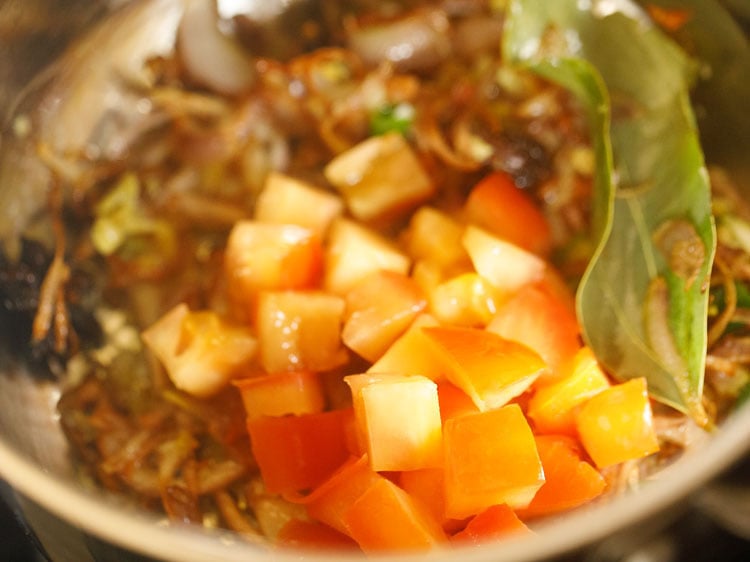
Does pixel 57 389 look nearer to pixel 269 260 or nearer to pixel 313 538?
pixel 269 260

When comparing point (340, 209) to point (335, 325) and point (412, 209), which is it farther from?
point (335, 325)

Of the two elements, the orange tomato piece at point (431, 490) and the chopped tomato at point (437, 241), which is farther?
the chopped tomato at point (437, 241)

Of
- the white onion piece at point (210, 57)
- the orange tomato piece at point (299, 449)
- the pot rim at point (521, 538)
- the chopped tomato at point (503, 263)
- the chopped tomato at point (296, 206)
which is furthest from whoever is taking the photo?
the white onion piece at point (210, 57)

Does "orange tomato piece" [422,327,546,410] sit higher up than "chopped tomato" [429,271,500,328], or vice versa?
"orange tomato piece" [422,327,546,410]

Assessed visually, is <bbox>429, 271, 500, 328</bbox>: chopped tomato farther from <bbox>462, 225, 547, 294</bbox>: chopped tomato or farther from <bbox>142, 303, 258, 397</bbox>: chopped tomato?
<bbox>142, 303, 258, 397</bbox>: chopped tomato

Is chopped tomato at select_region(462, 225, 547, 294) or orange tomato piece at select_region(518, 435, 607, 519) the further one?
chopped tomato at select_region(462, 225, 547, 294)

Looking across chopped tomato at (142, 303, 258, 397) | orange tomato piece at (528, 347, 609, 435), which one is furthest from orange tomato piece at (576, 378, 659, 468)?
chopped tomato at (142, 303, 258, 397)

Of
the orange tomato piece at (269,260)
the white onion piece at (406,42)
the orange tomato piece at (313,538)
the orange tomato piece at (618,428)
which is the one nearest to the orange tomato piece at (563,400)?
the orange tomato piece at (618,428)

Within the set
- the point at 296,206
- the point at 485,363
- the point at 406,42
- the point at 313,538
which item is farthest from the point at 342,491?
the point at 406,42

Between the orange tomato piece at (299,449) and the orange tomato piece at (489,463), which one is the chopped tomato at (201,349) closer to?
the orange tomato piece at (299,449)
